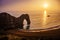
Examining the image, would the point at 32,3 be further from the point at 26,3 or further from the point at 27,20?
the point at 27,20

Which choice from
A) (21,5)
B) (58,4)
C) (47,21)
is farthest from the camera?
(58,4)

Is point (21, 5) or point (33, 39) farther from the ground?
point (21, 5)

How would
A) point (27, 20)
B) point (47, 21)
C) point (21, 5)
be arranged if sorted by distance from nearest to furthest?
1. point (27, 20)
2. point (47, 21)
3. point (21, 5)

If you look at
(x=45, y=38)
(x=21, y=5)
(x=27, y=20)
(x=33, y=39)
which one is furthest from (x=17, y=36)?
(x=21, y=5)

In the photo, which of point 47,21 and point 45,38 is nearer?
point 45,38

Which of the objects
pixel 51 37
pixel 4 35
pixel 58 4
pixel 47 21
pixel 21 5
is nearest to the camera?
pixel 51 37

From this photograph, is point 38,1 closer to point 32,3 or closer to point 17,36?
point 32,3

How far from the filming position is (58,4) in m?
3.29

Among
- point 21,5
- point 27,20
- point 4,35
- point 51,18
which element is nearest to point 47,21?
point 51,18

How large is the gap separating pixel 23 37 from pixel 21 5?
1809 mm

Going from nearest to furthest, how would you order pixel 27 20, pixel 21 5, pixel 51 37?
pixel 51 37
pixel 27 20
pixel 21 5

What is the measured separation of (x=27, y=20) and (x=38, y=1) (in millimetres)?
785

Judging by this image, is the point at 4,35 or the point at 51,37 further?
the point at 4,35

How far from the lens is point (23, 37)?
1.35m
